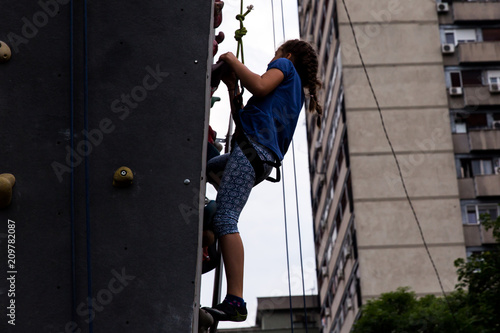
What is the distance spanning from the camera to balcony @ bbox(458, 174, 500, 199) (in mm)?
38062

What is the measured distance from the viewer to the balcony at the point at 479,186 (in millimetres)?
38062

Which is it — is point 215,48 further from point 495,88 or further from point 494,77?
point 494,77

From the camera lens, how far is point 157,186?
19.4 ft

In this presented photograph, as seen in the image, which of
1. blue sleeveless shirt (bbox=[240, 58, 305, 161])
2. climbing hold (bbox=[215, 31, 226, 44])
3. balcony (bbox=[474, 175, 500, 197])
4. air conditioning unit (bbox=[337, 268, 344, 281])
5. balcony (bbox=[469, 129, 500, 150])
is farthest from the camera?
air conditioning unit (bbox=[337, 268, 344, 281])

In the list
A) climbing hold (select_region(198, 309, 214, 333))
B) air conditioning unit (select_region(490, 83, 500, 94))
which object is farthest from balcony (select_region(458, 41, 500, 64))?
climbing hold (select_region(198, 309, 214, 333))

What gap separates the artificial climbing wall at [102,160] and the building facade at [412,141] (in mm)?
32322

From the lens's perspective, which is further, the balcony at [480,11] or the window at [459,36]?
the window at [459,36]

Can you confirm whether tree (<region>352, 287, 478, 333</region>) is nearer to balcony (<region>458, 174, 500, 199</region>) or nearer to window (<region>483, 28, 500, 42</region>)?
balcony (<region>458, 174, 500, 199</region>)

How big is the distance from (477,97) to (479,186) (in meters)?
3.65

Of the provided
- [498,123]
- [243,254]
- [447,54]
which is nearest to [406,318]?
[498,123]

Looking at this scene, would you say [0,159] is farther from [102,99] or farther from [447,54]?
[447,54]

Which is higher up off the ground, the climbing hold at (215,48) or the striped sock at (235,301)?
the climbing hold at (215,48)

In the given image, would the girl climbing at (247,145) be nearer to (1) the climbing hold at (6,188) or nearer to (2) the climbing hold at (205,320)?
(2) the climbing hold at (205,320)

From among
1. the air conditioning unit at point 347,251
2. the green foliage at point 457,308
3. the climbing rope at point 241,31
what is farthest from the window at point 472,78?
the climbing rope at point 241,31
